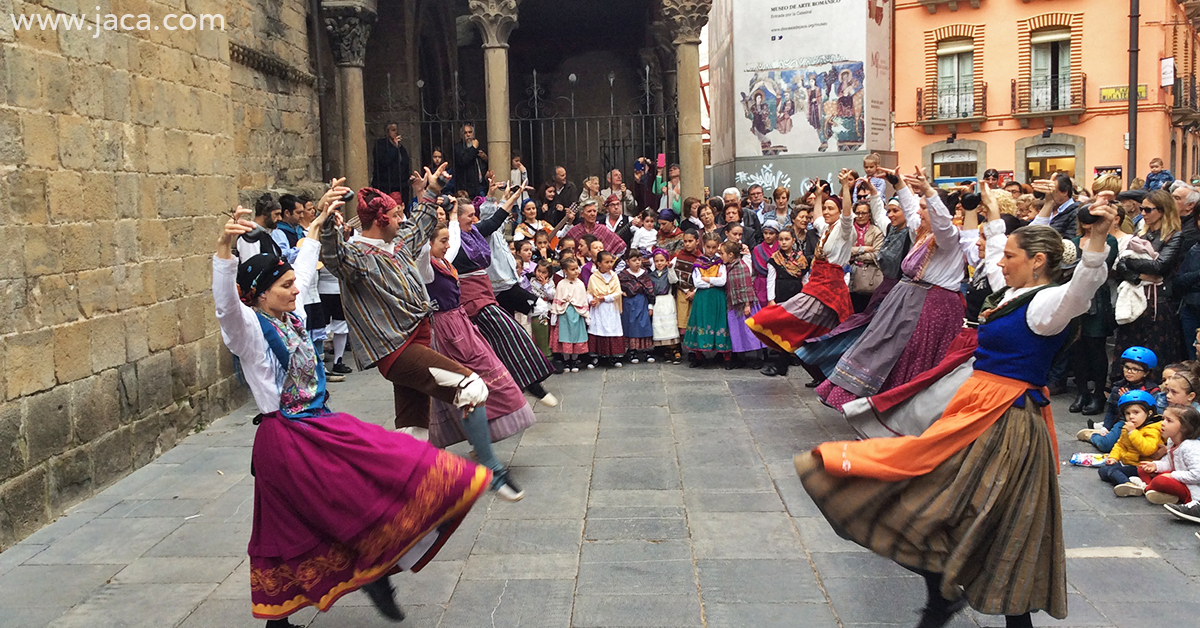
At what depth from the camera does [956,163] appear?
→ 93.2 ft

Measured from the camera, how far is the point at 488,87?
1407 centimetres

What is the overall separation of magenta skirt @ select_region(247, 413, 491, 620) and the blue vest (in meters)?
2.06

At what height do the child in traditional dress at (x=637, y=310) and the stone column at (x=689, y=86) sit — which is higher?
the stone column at (x=689, y=86)

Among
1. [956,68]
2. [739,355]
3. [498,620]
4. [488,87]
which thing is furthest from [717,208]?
[956,68]

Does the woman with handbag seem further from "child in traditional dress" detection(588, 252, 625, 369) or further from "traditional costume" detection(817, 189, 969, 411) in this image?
"child in traditional dress" detection(588, 252, 625, 369)

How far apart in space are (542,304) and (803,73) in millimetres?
10363

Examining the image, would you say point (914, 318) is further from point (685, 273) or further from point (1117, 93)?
point (1117, 93)

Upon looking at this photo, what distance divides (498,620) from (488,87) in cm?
1097

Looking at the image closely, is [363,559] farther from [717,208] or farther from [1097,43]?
[1097,43]

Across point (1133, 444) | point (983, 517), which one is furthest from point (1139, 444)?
point (983, 517)

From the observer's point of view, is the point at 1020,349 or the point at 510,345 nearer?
the point at 1020,349


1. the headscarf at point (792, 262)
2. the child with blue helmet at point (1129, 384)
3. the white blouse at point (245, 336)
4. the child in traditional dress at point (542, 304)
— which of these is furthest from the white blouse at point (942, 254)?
the child in traditional dress at point (542, 304)

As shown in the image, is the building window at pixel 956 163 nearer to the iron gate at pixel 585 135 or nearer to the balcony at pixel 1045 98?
the balcony at pixel 1045 98

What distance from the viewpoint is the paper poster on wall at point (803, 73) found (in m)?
18.7
